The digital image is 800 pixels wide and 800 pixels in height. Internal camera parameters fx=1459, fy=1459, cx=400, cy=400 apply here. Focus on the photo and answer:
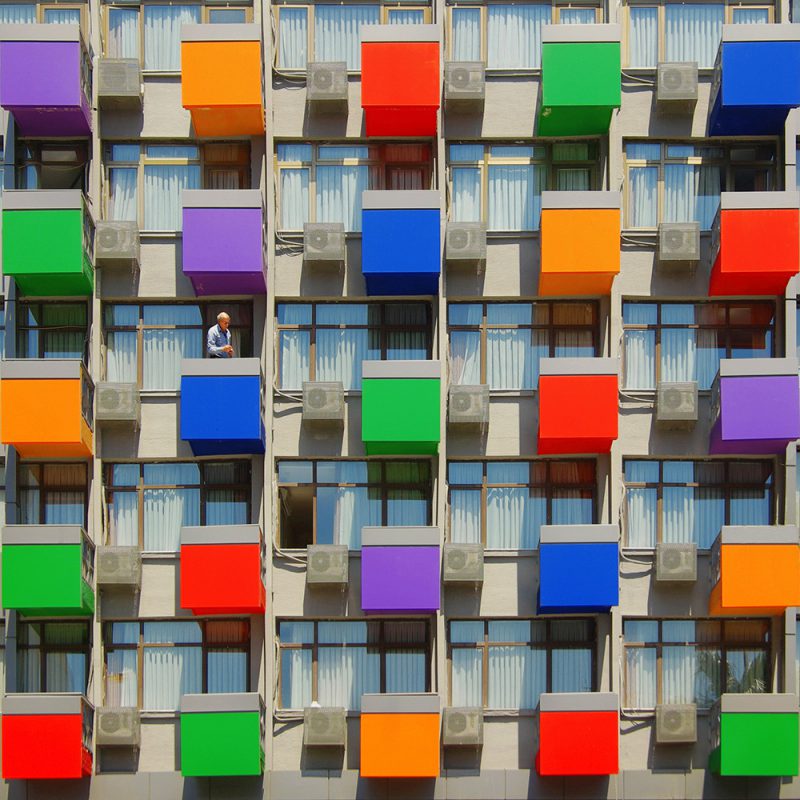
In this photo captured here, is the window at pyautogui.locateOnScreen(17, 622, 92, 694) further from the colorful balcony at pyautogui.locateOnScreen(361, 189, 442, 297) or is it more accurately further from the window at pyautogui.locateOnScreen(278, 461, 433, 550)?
the colorful balcony at pyautogui.locateOnScreen(361, 189, 442, 297)

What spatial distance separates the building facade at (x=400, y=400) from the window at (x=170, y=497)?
0.19 ft

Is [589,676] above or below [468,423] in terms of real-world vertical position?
below

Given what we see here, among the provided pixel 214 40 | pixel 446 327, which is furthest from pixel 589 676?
pixel 214 40

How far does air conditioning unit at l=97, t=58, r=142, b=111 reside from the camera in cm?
2658

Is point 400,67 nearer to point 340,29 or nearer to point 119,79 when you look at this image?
point 340,29

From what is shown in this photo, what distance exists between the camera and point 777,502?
26266 mm

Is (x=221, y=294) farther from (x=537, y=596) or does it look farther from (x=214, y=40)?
(x=537, y=596)

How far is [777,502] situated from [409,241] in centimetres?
811

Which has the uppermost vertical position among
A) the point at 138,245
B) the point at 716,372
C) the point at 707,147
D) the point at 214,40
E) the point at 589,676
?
the point at 214,40

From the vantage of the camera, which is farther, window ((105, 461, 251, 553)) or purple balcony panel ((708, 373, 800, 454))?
window ((105, 461, 251, 553))

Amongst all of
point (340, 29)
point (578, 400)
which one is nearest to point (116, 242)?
point (340, 29)

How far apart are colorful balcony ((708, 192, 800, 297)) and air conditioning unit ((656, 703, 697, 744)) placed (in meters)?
7.64

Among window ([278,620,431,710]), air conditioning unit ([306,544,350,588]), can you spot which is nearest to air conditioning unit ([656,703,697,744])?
window ([278,620,431,710])

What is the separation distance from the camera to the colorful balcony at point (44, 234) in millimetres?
25547
